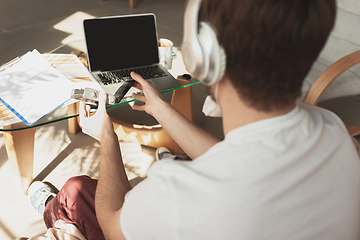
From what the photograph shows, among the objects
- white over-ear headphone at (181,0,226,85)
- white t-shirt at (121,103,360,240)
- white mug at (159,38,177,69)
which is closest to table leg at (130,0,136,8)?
white mug at (159,38,177,69)

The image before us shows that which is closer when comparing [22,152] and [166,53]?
[22,152]

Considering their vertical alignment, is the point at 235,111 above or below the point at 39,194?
above

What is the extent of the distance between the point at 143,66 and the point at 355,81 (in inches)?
49.2

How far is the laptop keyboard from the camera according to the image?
144 centimetres

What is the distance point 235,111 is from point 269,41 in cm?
18

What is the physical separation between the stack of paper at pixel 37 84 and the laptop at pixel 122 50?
3.4 inches

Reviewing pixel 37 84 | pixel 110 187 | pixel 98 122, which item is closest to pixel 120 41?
pixel 37 84

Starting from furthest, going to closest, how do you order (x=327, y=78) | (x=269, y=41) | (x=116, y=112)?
(x=116, y=112), (x=327, y=78), (x=269, y=41)

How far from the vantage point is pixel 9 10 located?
3.50 meters

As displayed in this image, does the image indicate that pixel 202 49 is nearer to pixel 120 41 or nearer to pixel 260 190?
pixel 260 190

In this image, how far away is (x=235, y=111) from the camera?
26.7 inches

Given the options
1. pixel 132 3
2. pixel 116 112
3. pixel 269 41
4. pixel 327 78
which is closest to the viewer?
pixel 269 41

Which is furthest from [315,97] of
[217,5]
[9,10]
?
[9,10]

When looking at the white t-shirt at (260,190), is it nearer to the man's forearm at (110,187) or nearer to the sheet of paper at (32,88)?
the man's forearm at (110,187)
